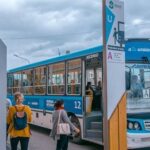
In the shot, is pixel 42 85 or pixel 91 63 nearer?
pixel 91 63

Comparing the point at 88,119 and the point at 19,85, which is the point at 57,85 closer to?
the point at 88,119

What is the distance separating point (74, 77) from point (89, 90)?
0.81m

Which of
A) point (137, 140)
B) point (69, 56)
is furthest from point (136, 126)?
point (69, 56)

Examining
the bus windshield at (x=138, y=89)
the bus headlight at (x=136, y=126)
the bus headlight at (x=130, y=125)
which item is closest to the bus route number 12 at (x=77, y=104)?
the bus windshield at (x=138, y=89)

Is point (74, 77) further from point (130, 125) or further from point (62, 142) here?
point (62, 142)

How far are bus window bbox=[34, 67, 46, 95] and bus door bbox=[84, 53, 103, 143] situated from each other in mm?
3456

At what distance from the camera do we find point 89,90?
13.4 m

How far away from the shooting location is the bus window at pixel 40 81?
16878mm

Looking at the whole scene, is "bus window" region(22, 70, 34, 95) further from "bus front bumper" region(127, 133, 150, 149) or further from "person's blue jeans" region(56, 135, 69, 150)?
"person's blue jeans" region(56, 135, 69, 150)

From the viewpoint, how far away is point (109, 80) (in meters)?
8.09

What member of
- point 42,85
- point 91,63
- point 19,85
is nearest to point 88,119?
point 91,63

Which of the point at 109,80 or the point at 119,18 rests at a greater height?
the point at 119,18

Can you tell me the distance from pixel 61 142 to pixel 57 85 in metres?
5.24

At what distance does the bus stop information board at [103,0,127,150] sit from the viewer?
8.05 meters
